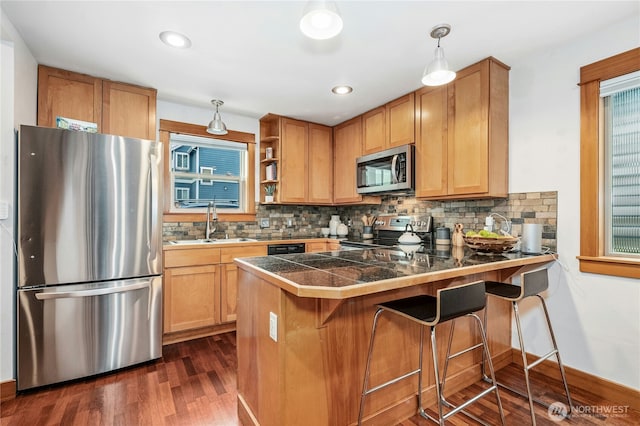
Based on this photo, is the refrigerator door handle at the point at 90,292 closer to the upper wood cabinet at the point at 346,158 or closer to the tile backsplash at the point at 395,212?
the tile backsplash at the point at 395,212

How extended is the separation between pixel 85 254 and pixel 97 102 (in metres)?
1.38

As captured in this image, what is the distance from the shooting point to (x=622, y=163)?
6.43 feet

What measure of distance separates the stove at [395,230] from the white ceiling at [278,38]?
1353mm

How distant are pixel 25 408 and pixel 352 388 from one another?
6.64ft

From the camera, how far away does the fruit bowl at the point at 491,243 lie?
79.9 inches

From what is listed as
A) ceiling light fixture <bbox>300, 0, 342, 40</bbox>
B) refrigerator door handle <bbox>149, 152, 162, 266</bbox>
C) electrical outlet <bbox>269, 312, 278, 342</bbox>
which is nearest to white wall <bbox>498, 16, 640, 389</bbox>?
ceiling light fixture <bbox>300, 0, 342, 40</bbox>

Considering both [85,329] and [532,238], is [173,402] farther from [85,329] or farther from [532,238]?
[532,238]

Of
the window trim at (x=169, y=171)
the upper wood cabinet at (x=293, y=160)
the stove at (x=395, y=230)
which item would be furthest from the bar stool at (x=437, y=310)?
the window trim at (x=169, y=171)

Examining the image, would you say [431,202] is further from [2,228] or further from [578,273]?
[2,228]

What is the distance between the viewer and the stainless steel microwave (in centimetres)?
295

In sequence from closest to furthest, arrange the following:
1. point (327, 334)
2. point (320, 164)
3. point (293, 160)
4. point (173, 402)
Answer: point (327, 334)
point (173, 402)
point (293, 160)
point (320, 164)

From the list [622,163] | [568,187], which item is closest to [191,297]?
[568,187]

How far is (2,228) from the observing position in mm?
1955

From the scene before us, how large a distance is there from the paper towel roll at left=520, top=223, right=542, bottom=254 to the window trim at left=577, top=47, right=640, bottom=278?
24 centimetres
